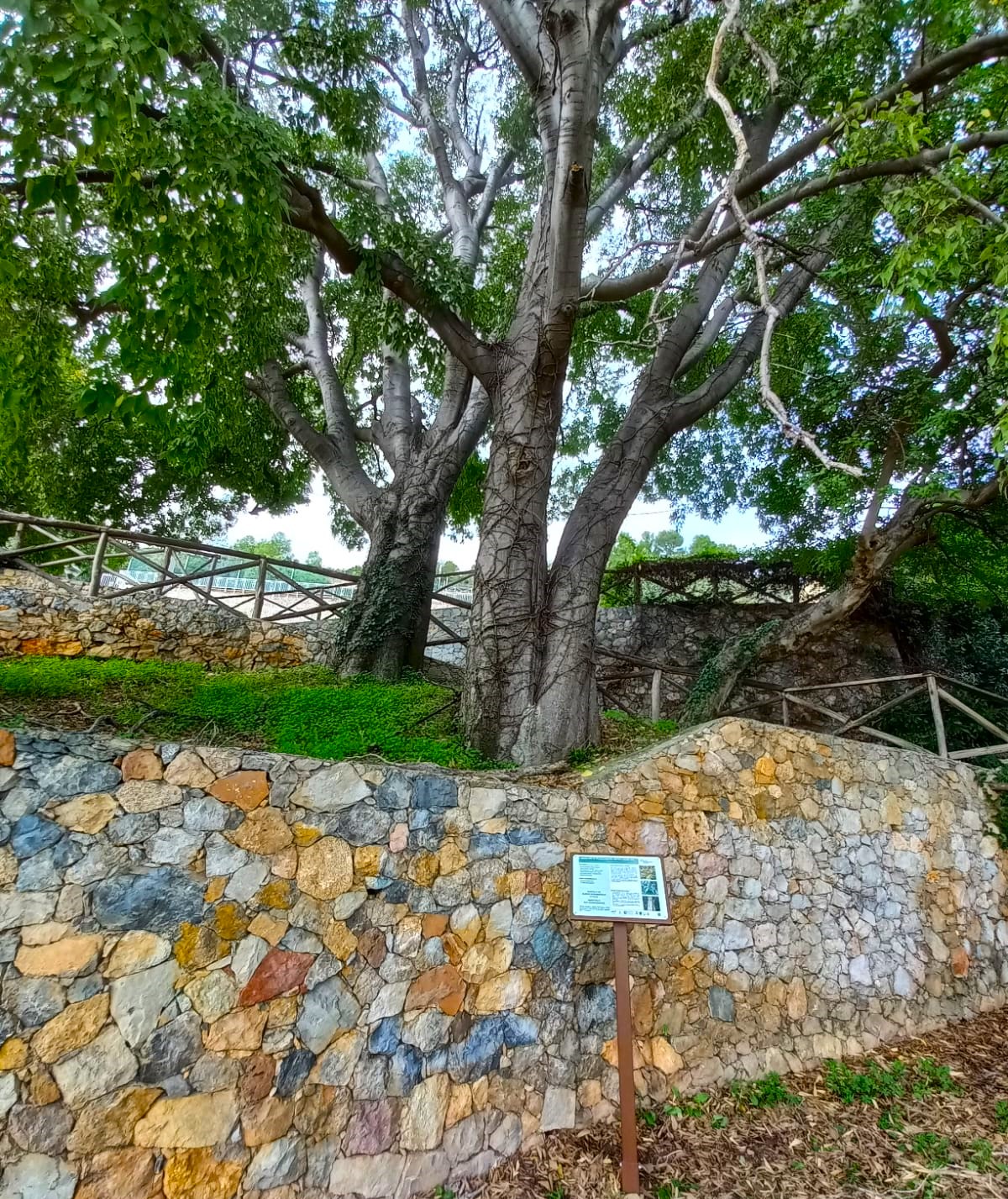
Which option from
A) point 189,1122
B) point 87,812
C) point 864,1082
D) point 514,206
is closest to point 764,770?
point 864,1082

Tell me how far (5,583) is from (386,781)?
5018mm

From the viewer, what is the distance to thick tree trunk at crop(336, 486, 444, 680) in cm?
548

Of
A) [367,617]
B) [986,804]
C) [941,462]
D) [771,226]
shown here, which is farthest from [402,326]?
[986,804]

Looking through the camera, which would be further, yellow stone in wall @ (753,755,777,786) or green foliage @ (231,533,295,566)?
→ green foliage @ (231,533,295,566)

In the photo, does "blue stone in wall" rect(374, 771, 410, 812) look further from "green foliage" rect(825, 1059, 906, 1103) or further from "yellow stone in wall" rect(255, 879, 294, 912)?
"green foliage" rect(825, 1059, 906, 1103)

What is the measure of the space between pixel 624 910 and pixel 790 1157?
131 centimetres

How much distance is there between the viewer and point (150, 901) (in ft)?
7.43

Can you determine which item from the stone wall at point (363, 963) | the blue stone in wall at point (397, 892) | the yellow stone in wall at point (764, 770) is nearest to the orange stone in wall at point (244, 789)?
the stone wall at point (363, 963)

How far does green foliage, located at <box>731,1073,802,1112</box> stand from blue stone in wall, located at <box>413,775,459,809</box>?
2.00 meters

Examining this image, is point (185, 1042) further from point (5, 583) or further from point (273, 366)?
point (273, 366)

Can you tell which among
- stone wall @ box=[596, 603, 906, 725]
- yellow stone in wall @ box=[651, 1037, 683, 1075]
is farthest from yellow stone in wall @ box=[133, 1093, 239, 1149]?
stone wall @ box=[596, 603, 906, 725]

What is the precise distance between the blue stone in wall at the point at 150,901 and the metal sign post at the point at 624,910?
1509 mm

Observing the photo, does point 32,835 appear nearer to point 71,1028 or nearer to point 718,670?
point 71,1028

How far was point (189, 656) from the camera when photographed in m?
5.82
